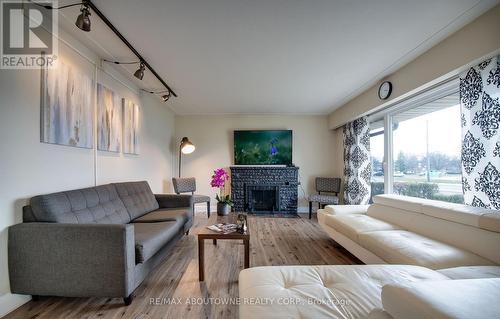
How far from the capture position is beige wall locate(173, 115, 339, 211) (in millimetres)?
4996

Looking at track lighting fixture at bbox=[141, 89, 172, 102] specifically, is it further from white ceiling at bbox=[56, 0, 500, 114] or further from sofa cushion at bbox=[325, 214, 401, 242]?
sofa cushion at bbox=[325, 214, 401, 242]

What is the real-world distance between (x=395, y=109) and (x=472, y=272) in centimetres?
267

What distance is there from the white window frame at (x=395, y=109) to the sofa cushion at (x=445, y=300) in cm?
241

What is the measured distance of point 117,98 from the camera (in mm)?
2768

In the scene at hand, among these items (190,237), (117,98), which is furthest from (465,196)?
(117,98)

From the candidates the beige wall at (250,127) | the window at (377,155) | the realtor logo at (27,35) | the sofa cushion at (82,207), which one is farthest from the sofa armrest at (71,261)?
the window at (377,155)

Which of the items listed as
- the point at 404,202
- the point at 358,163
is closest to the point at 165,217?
the point at 404,202

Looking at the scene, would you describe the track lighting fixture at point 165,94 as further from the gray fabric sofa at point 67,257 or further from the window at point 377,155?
the window at point 377,155

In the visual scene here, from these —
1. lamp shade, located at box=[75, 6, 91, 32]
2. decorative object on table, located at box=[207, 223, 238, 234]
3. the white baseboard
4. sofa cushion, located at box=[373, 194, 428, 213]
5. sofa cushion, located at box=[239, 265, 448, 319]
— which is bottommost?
the white baseboard

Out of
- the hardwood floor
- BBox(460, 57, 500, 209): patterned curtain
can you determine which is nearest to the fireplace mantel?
the hardwood floor

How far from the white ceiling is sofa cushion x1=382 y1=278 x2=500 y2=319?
6.34ft

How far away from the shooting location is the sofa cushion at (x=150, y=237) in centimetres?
Answer: 167

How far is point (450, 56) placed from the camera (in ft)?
6.51

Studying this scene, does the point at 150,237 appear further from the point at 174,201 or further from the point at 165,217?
the point at 174,201
